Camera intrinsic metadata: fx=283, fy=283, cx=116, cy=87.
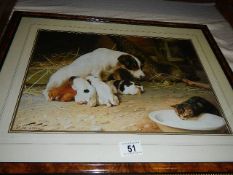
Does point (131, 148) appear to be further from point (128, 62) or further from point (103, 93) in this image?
point (128, 62)

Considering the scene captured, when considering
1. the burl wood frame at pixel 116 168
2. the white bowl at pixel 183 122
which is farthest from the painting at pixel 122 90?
the burl wood frame at pixel 116 168

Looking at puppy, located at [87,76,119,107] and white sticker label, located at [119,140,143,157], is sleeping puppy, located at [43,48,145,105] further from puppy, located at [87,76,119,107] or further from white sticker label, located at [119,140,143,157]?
white sticker label, located at [119,140,143,157]

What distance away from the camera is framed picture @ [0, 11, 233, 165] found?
0.76 meters

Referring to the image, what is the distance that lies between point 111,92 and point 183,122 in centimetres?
24

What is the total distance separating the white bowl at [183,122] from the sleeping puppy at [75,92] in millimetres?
192

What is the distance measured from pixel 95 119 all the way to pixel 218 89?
44 centimetres

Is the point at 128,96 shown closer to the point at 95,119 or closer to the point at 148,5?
the point at 95,119

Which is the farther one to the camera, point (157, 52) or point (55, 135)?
point (157, 52)

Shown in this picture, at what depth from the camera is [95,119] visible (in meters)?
0.81

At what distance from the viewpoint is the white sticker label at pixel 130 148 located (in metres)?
0.75

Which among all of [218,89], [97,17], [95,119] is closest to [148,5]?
[97,17]

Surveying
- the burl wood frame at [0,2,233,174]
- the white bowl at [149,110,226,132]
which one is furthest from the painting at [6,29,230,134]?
the burl wood frame at [0,2,233,174]

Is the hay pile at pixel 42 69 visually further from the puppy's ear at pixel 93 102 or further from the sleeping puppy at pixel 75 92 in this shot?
the puppy's ear at pixel 93 102

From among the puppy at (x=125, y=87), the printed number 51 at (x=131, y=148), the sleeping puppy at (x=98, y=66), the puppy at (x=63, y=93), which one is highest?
the sleeping puppy at (x=98, y=66)
